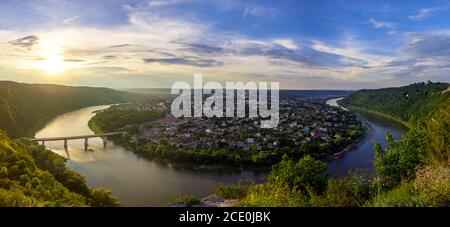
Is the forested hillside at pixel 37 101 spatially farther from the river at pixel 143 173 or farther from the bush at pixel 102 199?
the bush at pixel 102 199

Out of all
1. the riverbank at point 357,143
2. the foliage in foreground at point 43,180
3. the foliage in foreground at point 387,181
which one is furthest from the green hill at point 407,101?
the foliage in foreground at point 43,180

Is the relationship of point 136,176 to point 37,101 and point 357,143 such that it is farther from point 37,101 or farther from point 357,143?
point 37,101

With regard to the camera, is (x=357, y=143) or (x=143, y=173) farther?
(x=357, y=143)

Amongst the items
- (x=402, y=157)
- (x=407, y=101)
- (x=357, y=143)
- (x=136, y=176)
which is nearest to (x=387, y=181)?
(x=402, y=157)

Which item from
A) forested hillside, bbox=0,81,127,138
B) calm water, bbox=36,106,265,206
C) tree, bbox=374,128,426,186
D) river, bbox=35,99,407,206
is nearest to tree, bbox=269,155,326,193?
tree, bbox=374,128,426,186

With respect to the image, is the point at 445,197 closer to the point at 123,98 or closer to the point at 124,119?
the point at 124,119

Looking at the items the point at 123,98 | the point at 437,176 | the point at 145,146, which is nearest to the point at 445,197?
the point at 437,176

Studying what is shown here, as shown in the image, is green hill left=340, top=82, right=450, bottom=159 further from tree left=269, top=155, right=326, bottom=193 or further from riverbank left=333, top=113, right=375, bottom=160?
riverbank left=333, top=113, right=375, bottom=160
